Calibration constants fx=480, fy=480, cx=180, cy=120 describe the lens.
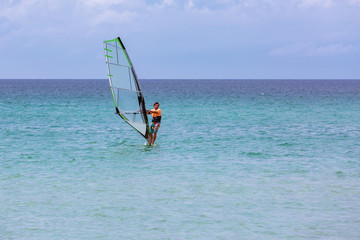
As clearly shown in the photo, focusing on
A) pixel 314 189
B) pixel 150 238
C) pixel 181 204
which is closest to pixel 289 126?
pixel 314 189

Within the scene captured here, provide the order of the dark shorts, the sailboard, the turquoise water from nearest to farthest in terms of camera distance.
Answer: the turquoise water < the sailboard < the dark shorts

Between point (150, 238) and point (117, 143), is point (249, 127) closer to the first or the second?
point (117, 143)

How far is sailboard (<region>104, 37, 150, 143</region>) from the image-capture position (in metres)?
18.8

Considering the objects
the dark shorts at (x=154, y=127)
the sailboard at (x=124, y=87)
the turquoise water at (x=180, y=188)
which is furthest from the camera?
the dark shorts at (x=154, y=127)

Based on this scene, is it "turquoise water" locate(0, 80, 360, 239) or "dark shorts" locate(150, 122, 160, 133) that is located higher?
"dark shorts" locate(150, 122, 160, 133)

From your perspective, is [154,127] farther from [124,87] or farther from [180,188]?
[180,188]

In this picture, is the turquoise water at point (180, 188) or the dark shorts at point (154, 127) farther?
the dark shorts at point (154, 127)

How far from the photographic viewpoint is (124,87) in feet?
64.8

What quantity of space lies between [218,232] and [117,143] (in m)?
14.7

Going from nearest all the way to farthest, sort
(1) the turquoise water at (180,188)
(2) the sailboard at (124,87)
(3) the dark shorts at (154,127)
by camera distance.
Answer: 1. (1) the turquoise water at (180,188)
2. (2) the sailboard at (124,87)
3. (3) the dark shorts at (154,127)

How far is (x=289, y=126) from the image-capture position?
33656 millimetres

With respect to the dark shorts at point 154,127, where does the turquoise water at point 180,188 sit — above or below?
below

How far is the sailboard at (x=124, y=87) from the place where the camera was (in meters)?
18.8

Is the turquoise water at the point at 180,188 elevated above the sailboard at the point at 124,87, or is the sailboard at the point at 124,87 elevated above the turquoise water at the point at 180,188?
the sailboard at the point at 124,87
